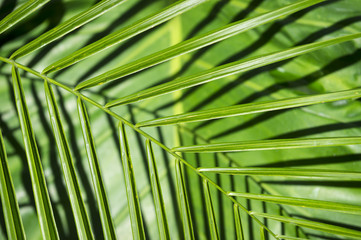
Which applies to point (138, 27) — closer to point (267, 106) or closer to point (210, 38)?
point (210, 38)

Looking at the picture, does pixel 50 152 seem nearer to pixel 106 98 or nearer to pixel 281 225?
pixel 106 98

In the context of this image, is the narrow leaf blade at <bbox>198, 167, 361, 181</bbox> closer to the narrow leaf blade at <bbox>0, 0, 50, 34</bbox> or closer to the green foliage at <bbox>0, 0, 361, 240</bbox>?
the green foliage at <bbox>0, 0, 361, 240</bbox>

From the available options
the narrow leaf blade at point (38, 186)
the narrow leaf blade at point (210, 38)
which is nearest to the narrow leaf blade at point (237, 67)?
the narrow leaf blade at point (210, 38)

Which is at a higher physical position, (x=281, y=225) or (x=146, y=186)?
(x=146, y=186)

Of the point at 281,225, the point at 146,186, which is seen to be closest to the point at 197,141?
the point at 146,186

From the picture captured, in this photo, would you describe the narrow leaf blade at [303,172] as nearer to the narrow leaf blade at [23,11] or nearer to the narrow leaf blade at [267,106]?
the narrow leaf blade at [267,106]

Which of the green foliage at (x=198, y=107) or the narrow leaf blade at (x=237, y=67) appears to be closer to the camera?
the narrow leaf blade at (x=237, y=67)

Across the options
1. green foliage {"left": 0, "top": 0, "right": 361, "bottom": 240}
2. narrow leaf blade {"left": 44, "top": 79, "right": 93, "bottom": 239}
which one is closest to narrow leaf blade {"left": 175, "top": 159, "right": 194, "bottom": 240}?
green foliage {"left": 0, "top": 0, "right": 361, "bottom": 240}

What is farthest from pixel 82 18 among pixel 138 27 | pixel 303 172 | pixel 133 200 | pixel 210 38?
pixel 303 172

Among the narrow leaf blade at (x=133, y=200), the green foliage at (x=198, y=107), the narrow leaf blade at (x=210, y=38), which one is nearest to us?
the narrow leaf blade at (x=210, y=38)
